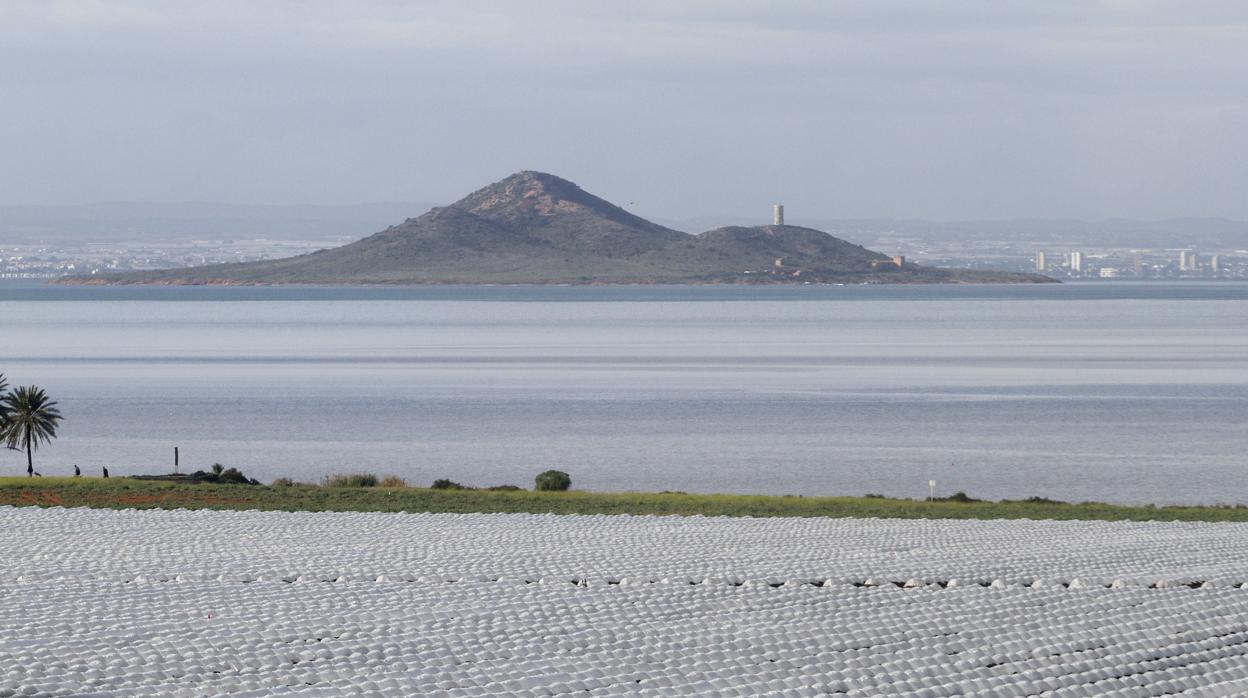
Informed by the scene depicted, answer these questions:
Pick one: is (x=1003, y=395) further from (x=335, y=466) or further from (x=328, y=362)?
(x=328, y=362)

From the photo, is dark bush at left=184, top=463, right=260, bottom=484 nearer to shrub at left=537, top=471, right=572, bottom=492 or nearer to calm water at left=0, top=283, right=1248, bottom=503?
shrub at left=537, top=471, right=572, bottom=492

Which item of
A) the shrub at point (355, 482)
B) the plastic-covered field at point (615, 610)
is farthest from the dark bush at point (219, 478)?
the plastic-covered field at point (615, 610)

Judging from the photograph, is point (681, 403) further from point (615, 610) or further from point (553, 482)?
point (615, 610)

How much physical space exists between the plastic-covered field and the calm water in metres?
14.2

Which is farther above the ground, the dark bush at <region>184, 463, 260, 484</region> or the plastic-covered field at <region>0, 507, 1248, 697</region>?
the plastic-covered field at <region>0, 507, 1248, 697</region>

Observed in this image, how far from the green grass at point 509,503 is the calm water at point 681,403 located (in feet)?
23.5

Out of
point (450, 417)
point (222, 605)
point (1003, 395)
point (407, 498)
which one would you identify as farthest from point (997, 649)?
point (1003, 395)

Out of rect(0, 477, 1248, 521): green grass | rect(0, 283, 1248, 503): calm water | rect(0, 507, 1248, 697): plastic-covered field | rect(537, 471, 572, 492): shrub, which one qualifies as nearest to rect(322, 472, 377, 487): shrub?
rect(0, 477, 1248, 521): green grass

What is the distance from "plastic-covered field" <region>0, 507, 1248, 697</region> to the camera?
10766 millimetres

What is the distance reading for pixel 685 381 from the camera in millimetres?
63562

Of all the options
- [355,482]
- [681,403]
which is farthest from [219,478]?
[681,403]

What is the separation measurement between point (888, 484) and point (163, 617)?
22.9 meters

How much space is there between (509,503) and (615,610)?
10.9 meters

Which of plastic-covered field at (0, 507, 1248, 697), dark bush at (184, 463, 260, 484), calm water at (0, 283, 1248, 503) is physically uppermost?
plastic-covered field at (0, 507, 1248, 697)
